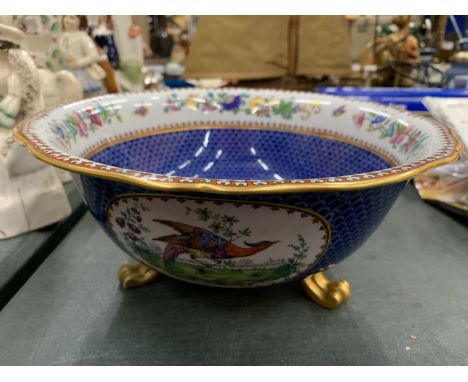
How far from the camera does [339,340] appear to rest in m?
0.56

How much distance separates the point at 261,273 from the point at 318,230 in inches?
3.6

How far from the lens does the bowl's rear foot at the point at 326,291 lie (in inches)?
24.2

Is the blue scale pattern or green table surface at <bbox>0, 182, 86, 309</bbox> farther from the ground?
the blue scale pattern

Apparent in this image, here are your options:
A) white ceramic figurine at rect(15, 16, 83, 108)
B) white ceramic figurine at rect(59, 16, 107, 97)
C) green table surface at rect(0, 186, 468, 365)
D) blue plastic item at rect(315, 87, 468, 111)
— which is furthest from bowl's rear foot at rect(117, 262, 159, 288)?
blue plastic item at rect(315, 87, 468, 111)

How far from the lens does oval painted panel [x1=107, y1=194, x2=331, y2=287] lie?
0.43 metres

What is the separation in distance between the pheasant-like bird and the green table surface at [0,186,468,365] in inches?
6.2

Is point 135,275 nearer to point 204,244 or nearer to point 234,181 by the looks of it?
point 204,244

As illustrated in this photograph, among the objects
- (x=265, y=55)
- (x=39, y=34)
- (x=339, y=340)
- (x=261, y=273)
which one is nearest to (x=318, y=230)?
(x=261, y=273)

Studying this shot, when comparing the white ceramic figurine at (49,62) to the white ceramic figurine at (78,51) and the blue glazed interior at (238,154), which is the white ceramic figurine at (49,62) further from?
the blue glazed interior at (238,154)

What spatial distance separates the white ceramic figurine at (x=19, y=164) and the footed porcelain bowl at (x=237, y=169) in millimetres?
143

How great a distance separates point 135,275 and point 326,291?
11.9 inches

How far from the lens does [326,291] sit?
624mm

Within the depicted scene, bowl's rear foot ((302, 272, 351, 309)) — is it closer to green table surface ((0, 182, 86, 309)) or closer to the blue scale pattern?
the blue scale pattern

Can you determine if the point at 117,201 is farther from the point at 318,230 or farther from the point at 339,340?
the point at 339,340
